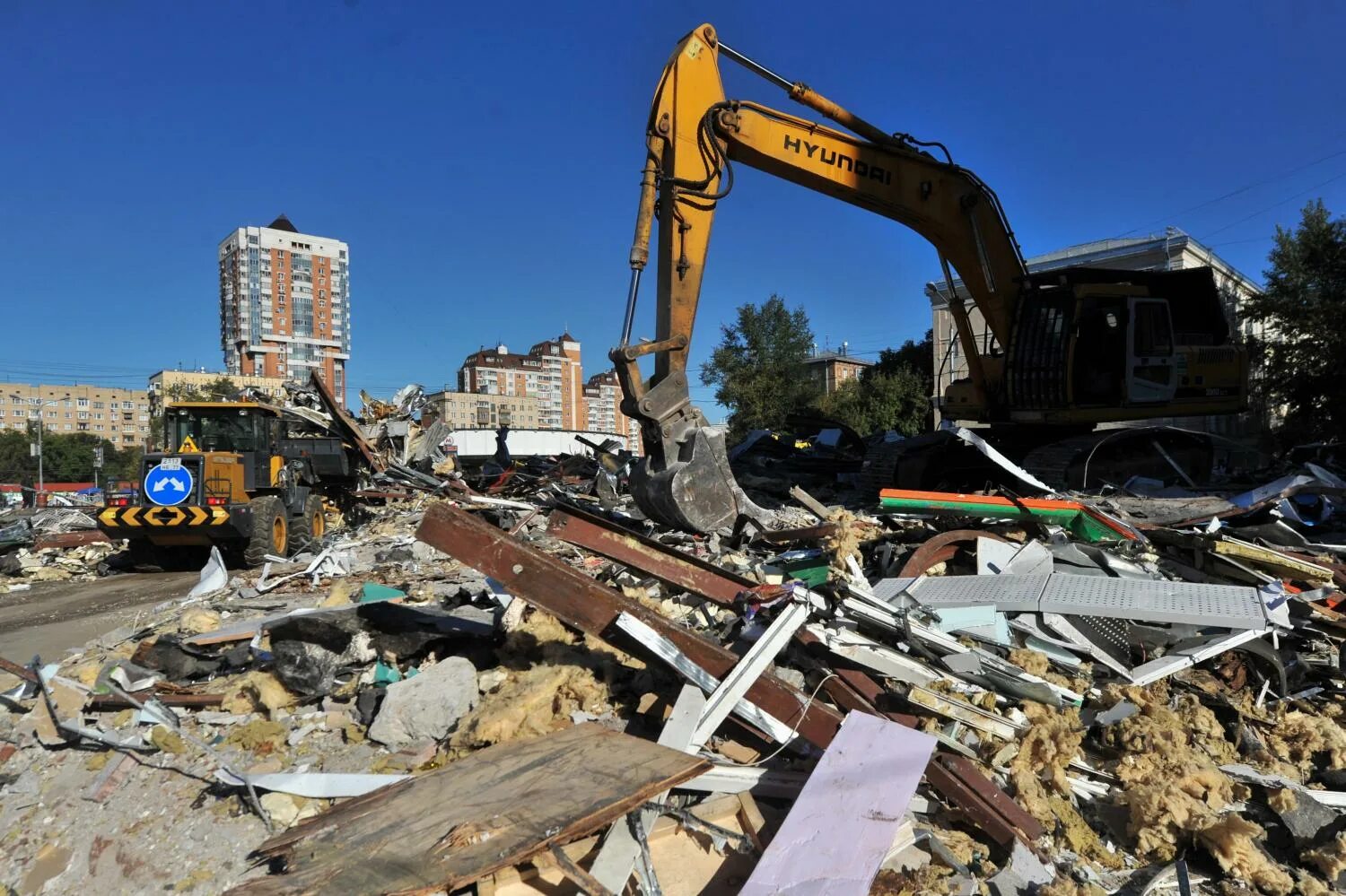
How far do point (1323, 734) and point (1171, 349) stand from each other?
6082mm

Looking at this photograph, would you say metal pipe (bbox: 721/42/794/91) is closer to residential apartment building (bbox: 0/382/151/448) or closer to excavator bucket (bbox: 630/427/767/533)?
excavator bucket (bbox: 630/427/767/533)

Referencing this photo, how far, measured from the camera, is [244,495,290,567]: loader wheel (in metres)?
9.31

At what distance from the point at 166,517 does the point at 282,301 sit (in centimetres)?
5317

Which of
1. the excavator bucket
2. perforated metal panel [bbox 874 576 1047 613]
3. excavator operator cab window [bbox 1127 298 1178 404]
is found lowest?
perforated metal panel [bbox 874 576 1047 613]

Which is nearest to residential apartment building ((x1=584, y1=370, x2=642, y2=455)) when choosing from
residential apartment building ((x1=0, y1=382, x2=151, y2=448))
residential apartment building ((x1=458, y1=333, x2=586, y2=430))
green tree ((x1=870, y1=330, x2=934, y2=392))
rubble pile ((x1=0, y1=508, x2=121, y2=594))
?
residential apartment building ((x1=458, y1=333, x2=586, y2=430))

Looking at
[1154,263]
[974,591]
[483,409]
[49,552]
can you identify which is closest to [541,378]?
[483,409]

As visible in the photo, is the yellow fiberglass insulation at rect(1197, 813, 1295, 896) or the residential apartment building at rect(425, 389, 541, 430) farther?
the residential apartment building at rect(425, 389, 541, 430)

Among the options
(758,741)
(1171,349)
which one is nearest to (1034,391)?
(1171,349)

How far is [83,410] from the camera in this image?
86.9m

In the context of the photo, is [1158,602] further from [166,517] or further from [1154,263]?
[1154,263]

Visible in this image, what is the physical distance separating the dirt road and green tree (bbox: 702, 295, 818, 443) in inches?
1047

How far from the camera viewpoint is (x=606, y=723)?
326 centimetres

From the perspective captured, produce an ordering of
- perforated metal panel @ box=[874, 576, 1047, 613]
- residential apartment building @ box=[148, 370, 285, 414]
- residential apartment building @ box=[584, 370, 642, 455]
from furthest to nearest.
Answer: residential apartment building @ box=[584, 370, 642, 455] < residential apartment building @ box=[148, 370, 285, 414] < perforated metal panel @ box=[874, 576, 1047, 613]

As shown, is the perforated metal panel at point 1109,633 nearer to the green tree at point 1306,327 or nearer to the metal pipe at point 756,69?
the metal pipe at point 756,69
